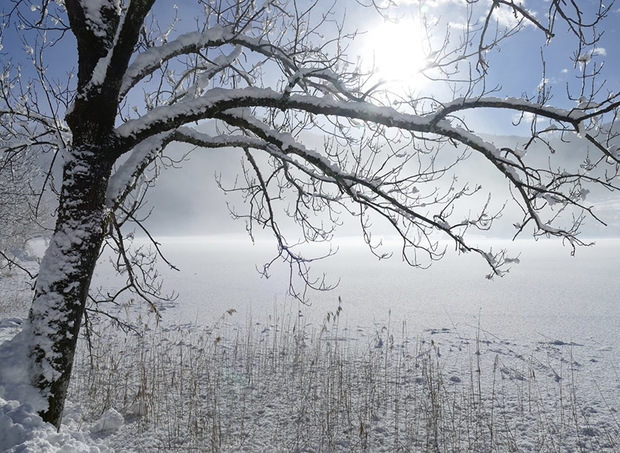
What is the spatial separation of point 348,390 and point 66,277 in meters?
3.66

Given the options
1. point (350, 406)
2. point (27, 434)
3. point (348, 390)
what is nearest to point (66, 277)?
point (27, 434)

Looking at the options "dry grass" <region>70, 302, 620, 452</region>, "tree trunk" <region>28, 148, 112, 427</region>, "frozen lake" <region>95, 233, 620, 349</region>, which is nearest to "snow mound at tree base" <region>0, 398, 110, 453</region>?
"tree trunk" <region>28, 148, 112, 427</region>

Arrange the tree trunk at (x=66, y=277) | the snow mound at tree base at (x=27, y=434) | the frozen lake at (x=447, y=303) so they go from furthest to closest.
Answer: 1. the frozen lake at (x=447, y=303)
2. the tree trunk at (x=66, y=277)
3. the snow mound at tree base at (x=27, y=434)

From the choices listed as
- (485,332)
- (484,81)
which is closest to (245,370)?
(484,81)

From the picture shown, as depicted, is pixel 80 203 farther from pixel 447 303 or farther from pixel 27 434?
pixel 447 303

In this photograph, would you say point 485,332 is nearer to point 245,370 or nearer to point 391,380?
point 391,380

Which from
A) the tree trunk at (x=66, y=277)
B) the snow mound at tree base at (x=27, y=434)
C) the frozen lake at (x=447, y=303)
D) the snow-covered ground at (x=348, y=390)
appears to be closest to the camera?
the snow mound at tree base at (x=27, y=434)

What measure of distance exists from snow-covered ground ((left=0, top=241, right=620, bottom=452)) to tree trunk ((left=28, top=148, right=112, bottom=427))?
9.7 inches

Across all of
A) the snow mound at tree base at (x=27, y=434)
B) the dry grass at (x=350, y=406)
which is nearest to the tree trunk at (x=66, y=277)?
the snow mound at tree base at (x=27, y=434)

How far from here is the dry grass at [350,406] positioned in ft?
11.8

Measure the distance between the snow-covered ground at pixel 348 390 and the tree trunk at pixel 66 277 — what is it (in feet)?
0.81

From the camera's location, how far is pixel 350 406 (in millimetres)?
4156

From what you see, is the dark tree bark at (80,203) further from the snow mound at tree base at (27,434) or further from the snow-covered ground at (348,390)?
the snow-covered ground at (348,390)

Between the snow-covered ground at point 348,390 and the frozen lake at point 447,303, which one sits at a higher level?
the frozen lake at point 447,303
